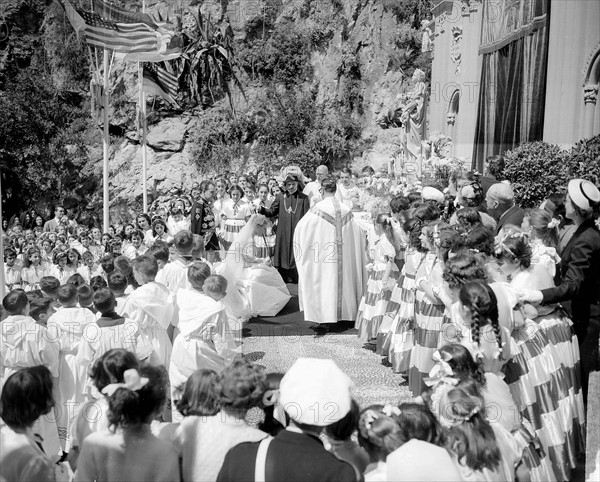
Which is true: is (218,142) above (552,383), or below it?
above

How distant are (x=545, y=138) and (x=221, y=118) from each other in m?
20.3

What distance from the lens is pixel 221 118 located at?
32469 mm

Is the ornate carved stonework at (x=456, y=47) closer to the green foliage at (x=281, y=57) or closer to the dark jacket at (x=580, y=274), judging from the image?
the green foliage at (x=281, y=57)

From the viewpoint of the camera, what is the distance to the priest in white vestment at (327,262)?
8.57 meters

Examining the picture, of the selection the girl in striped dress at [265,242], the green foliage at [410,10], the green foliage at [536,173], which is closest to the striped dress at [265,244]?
the girl in striped dress at [265,242]

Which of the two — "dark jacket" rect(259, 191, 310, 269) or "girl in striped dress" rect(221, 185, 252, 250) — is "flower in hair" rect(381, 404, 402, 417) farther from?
"girl in striped dress" rect(221, 185, 252, 250)

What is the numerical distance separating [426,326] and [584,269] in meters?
1.31

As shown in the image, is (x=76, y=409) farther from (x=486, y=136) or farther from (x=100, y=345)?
(x=486, y=136)

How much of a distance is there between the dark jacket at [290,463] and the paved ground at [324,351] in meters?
3.36

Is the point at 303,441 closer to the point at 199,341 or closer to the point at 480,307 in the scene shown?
the point at 480,307

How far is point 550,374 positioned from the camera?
15.0 ft

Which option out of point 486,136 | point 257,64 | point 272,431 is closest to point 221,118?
point 257,64

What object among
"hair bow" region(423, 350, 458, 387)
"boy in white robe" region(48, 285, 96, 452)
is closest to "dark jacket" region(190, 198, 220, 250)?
"boy in white robe" region(48, 285, 96, 452)

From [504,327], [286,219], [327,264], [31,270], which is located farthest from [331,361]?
[31,270]
